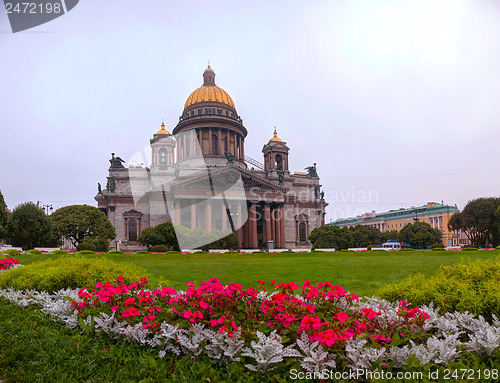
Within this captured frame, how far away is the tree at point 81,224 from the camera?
43281 mm

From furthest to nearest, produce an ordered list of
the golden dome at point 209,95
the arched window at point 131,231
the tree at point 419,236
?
the golden dome at point 209,95, the tree at point 419,236, the arched window at point 131,231

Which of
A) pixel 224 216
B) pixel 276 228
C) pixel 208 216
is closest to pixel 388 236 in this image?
pixel 276 228

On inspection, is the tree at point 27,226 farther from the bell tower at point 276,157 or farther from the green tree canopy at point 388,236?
the green tree canopy at point 388,236

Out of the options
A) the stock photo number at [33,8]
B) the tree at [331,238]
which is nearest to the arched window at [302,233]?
the tree at [331,238]

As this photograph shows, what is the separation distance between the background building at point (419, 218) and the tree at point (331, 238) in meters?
42.8

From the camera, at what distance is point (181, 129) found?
234ft

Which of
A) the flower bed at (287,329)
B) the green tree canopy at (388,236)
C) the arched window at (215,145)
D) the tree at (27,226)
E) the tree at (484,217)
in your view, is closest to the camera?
the flower bed at (287,329)

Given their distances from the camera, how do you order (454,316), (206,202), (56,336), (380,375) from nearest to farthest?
(380,375), (454,316), (56,336), (206,202)

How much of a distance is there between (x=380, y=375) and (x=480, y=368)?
3.86ft

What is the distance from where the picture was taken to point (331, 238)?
53406 mm

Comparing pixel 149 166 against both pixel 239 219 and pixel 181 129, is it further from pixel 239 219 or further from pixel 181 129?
pixel 239 219

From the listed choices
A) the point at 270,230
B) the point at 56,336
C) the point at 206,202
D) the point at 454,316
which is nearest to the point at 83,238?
the point at 206,202

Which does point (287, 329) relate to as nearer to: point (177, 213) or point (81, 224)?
point (81, 224)

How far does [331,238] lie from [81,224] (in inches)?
1402
